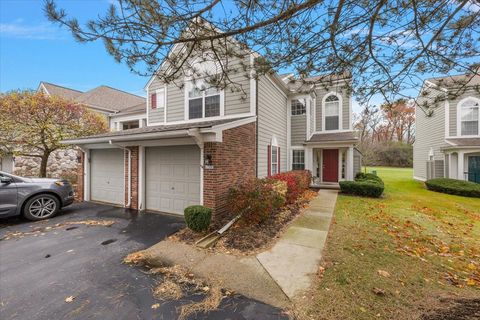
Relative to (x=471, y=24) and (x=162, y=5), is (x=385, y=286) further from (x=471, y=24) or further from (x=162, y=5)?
(x=162, y=5)

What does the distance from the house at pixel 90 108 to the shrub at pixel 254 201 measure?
36.9 feet

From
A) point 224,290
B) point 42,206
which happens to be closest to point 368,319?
point 224,290

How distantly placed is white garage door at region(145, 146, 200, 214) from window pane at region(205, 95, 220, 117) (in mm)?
2526

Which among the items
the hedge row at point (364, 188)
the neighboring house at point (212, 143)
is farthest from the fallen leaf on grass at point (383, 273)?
the hedge row at point (364, 188)

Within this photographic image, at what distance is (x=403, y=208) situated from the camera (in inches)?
311

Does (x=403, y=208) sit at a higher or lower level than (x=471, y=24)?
lower

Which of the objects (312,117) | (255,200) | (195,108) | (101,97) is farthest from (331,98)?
(101,97)

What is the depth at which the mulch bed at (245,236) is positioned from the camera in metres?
4.34

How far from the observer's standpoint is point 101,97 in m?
17.4

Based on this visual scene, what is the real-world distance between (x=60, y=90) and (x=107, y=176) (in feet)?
47.6

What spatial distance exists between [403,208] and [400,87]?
6393mm

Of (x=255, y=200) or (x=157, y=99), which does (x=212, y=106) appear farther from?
(x=255, y=200)

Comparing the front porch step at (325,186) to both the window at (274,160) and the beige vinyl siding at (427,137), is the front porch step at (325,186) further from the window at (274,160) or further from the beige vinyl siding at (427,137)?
the beige vinyl siding at (427,137)

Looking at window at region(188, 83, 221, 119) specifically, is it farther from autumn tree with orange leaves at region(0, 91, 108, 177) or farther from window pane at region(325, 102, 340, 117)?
window pane at region(325, 102, 340, 117)
